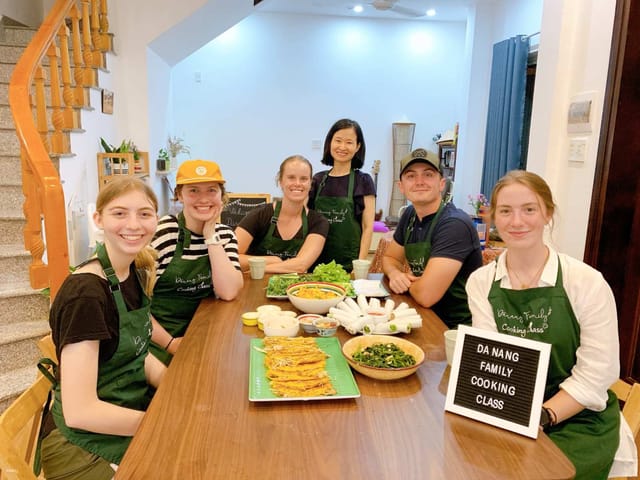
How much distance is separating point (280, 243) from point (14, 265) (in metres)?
1.78

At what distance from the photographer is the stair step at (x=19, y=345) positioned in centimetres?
271

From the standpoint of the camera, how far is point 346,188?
3.03 meters

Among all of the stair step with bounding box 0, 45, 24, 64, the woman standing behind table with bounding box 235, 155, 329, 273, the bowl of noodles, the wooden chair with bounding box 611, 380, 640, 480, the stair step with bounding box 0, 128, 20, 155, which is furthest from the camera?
the stair step with bounding box 0, 45, 24, 64

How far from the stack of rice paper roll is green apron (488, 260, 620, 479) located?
285mm

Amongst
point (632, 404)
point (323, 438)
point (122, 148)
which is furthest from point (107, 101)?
point (632, 404)

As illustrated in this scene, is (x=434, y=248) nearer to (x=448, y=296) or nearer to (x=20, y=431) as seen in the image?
(x=448, y=296)

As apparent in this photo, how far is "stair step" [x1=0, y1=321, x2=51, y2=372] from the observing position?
107 inches

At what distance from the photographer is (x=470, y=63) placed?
5.89 meters

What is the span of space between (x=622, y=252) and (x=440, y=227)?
124 centimetres

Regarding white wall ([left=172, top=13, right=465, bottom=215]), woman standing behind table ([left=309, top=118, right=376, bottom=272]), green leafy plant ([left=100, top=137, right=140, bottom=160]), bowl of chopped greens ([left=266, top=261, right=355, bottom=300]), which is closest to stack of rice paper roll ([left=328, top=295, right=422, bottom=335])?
bowl of chopped greens ([left=266, top=261, right=355, bottom=300])

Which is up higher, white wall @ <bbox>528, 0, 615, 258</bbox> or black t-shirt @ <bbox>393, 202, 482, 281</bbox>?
white wall @ <bbox>528, 0, 615, 258</bbox>

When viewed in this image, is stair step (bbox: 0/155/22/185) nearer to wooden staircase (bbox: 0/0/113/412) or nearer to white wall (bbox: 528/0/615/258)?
wooden staircase (bbox: 0/0/113/412)

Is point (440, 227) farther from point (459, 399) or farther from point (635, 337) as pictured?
point (635, 337)

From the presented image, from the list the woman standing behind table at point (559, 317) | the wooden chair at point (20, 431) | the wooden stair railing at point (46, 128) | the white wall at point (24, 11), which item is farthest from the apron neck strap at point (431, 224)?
the white wall at point (24, 11)
